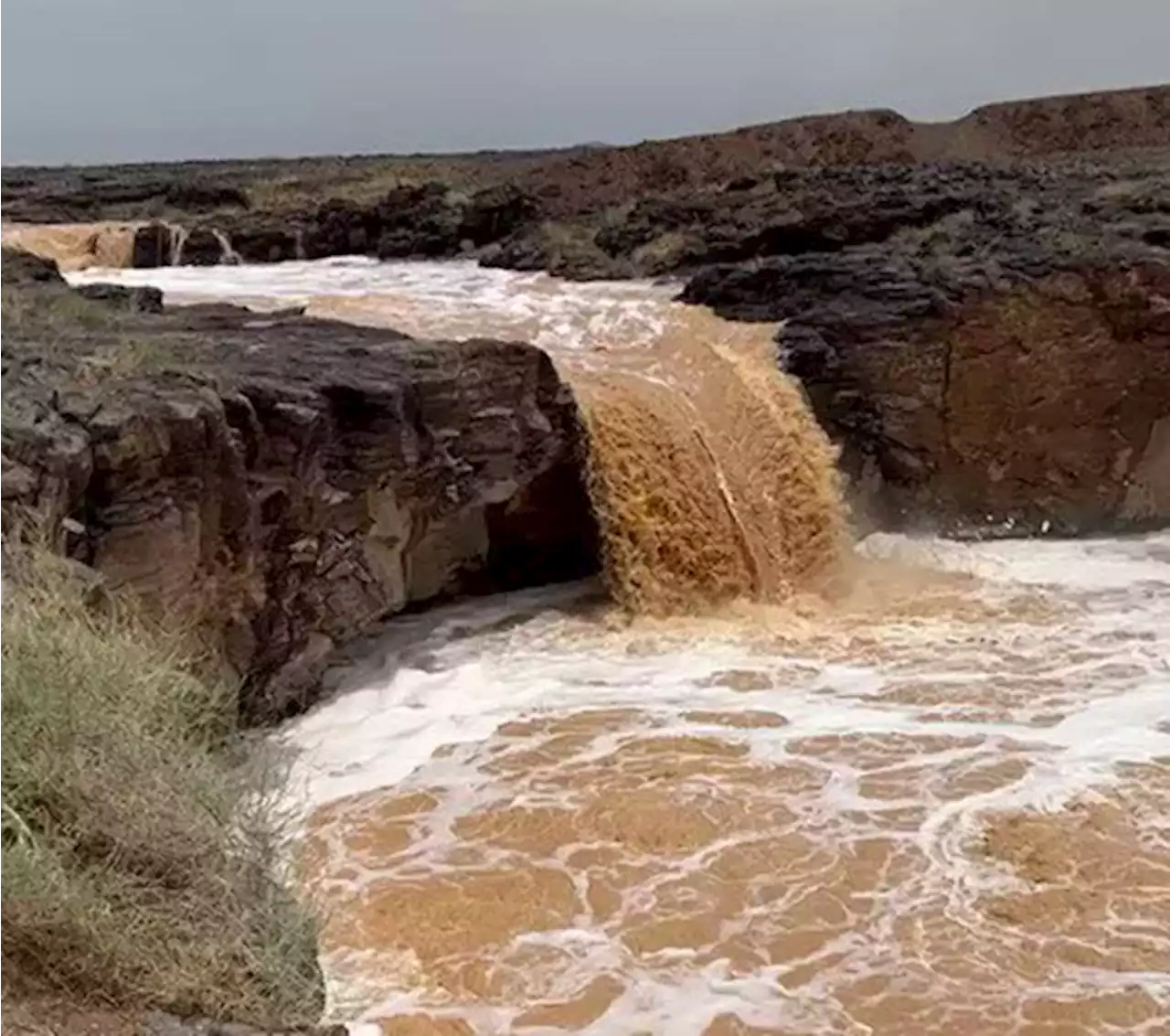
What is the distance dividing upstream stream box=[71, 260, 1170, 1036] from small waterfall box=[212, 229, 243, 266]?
7.43 meters

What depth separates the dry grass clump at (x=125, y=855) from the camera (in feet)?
9.57

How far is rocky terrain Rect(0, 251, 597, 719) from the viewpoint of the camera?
6266mm

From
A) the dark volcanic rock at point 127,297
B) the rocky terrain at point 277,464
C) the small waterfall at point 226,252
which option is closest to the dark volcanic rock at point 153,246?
the small waterfall at point 226,252

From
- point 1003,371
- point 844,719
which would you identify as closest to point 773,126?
point 1003,371

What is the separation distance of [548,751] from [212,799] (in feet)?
9.91

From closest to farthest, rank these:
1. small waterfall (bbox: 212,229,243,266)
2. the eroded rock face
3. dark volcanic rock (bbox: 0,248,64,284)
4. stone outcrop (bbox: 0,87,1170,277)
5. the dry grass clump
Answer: the dry grass clump → the eroded rock face → dark volcanic rock (bbox: 0,248,64,284) → stone outcrop (bbox: 0,87,1170,277) → small waterfall (bbox: 212,229,243,266)

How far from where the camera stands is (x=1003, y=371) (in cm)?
1048

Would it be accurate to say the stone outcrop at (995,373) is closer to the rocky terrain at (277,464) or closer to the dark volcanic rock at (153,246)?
the rocky terrain at (277,464)

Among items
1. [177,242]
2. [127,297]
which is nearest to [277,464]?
[127,297]

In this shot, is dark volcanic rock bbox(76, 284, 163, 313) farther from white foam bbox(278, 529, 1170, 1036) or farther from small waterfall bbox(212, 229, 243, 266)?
small waterfall bbox(212, 229, 243, 266)

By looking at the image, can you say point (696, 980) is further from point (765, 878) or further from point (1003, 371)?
point (1003, 371)

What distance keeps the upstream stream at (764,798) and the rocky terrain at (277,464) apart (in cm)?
41

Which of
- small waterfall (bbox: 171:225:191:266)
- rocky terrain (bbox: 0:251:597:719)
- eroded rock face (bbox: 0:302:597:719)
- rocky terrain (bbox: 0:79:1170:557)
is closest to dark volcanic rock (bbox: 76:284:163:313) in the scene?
rocky terrain (bbox: 0:251:597:719)

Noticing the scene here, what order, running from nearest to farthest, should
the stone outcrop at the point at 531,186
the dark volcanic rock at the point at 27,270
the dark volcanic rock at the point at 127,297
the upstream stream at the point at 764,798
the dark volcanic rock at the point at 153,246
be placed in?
the upstream stream at the point at 764,798, the dark volcanic rock at the point at 127,297, the dark volcanic rock at the point at 27,270, the stone outcrop at the point at 531,186, the dark volcanic rock at the point at 153,246
